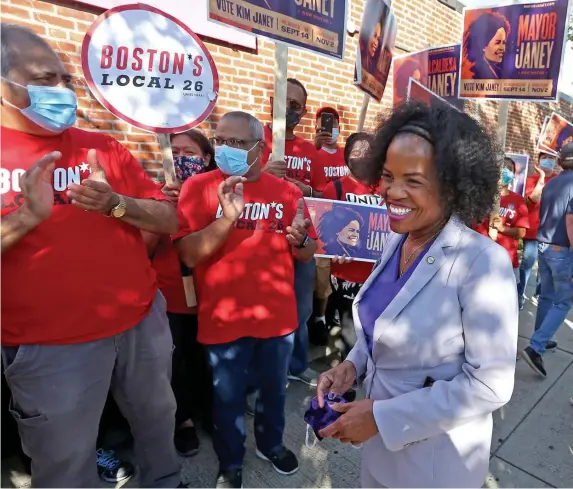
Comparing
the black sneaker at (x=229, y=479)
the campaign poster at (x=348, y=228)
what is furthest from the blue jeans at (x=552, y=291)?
the black sneaker at (x=229, y=479)

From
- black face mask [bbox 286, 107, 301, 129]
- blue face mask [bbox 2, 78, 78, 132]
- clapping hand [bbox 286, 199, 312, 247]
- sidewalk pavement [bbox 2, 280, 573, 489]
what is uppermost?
black face mask [bbox 286, 107, 301, 129]

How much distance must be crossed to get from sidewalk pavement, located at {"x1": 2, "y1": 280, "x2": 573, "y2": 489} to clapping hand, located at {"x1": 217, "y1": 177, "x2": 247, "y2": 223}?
1.52 meters

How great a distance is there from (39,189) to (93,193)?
0.18 m

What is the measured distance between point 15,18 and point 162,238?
224cm

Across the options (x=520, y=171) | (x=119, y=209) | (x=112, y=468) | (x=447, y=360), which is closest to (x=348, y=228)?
(x=119, y=209)

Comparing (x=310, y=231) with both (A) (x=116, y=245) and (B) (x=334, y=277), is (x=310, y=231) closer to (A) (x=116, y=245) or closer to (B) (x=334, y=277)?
(B) (x=334, y=277)

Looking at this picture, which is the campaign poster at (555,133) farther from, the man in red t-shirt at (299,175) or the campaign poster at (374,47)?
the man in red t-shirt at (299,175)

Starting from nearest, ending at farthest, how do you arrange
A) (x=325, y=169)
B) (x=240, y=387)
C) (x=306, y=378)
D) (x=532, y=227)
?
(x=240, y=387)
(x=306, y=378)
(x=325, y=169)
(x=532, y=227)

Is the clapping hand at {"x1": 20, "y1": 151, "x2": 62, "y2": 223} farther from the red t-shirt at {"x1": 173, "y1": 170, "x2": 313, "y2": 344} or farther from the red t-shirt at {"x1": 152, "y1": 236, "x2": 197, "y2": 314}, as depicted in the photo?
the red t-shirt at {"x1": 152, "y1": 236, "x2": 197, "y2": 314}

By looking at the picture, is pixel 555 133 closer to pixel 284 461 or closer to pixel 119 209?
pixel 284 461

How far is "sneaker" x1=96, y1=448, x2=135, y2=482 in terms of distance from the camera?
2.25 m

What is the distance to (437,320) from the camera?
109 cm

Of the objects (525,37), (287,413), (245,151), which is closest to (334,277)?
(287,413)

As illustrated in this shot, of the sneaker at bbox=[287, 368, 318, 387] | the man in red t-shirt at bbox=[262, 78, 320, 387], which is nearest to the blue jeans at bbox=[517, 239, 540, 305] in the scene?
the man in red t-shirt at bbox=[262, 78, 320, 387]
